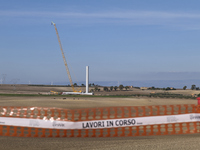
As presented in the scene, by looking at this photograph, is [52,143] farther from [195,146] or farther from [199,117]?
[199,117]

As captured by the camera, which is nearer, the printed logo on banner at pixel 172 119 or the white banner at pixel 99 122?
the white banner at pixel 99 122

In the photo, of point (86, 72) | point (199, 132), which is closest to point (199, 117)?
point (199, 132)

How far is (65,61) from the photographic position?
16012 centimetres

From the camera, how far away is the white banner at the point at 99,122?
51.0 feet

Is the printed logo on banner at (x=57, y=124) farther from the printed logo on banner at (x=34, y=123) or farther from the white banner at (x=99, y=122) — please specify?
the printed logo on banner at (x=34, y=123)

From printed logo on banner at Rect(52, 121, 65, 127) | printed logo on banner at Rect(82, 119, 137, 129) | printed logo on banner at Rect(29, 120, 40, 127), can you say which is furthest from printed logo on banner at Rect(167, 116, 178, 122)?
printed logo on banner at Rect(29, 120, 40, 127)

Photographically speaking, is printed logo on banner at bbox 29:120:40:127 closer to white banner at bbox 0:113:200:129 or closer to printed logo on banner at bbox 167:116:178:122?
white banner at bbox 0:113:200:129

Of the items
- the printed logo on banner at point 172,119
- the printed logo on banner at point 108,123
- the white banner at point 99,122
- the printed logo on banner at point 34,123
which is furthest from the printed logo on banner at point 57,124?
the printed logo on banner at point 172,119

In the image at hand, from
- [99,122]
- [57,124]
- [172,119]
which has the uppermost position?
[172,119]

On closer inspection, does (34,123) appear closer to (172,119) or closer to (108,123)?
(108,123)

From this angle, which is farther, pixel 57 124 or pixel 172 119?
pixel 172 119

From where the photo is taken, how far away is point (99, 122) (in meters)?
15.7

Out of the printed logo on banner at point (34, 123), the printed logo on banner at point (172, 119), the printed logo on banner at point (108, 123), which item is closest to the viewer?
the printed logo on banner at point (108, 123)

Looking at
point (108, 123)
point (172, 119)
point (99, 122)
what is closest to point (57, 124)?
point (99, 122)
